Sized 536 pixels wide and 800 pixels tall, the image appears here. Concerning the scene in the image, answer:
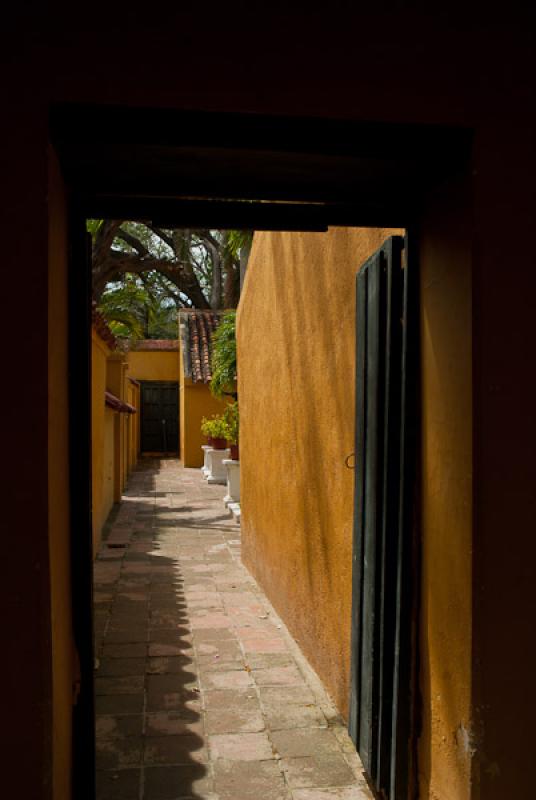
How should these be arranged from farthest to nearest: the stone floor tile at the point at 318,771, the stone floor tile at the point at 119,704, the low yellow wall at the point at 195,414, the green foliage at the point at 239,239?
1. the low yellow wall at the point at 195,414
2. the green foliage at the point at 239,239
3. the stone floor tile at the point at 119,704
4. the stone floor tile at the point at 318,771

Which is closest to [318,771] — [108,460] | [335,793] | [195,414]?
[335,793]

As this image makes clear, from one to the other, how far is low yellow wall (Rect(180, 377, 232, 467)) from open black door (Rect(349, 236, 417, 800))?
1963 cm

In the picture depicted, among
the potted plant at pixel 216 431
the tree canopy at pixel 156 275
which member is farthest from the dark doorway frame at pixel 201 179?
the potted plant at pixel 216 431

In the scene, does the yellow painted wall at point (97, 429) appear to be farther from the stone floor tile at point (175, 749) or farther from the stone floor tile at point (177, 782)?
the stone floor tile at point (177, 782)

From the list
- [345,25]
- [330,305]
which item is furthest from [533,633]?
[330,305]

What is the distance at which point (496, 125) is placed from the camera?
253 centimetres

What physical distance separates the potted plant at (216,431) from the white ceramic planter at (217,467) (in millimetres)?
403

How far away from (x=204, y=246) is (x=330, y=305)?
89.6 ft

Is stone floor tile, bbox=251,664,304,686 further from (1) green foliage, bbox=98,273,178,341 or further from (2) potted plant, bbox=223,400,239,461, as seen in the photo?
(1) green foliage, bbox=98,273,178,341

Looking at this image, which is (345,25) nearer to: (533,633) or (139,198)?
(139,198)

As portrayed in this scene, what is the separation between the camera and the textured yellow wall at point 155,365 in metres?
30.5

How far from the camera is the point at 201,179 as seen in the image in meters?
3.09

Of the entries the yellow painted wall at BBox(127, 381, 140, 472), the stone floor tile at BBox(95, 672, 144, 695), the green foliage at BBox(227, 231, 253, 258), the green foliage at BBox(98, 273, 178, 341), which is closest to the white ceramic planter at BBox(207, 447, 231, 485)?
the green foliage at BBox(98, 273, 178, 341)

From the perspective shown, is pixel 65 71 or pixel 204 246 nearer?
pixel 65 71
